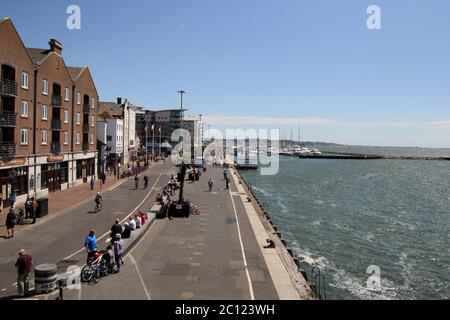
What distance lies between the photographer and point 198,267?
18359mm

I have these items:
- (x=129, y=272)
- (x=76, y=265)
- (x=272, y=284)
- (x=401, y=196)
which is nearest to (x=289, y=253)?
(x=272, y=284)

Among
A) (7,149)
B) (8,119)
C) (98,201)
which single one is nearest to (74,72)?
(8,119)

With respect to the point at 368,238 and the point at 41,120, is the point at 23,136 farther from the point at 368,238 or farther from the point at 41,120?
the point at 368,238

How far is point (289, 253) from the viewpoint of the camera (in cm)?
2248

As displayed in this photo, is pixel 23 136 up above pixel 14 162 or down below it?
above

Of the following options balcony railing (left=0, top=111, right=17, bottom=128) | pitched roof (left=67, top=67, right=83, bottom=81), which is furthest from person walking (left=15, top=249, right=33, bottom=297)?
pitched roof (left=67, top=67, right=83, bottom=81)

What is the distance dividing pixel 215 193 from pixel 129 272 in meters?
28.2

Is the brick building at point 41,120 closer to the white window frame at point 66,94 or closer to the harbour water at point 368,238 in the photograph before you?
the white window frame at point 66,94

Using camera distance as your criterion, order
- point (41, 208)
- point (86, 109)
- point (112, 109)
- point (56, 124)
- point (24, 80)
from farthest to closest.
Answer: point (112, 109) < point (86, 109) < point (56, 124) < point (24, 80) < point (41, 208)

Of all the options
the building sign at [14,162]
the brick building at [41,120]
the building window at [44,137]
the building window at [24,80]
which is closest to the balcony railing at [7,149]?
the brick building at [41,120]

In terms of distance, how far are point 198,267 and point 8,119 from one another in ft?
73.7

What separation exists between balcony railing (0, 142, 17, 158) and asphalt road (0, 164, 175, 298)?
6034 millimetres

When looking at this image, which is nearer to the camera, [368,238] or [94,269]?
[94,269]
